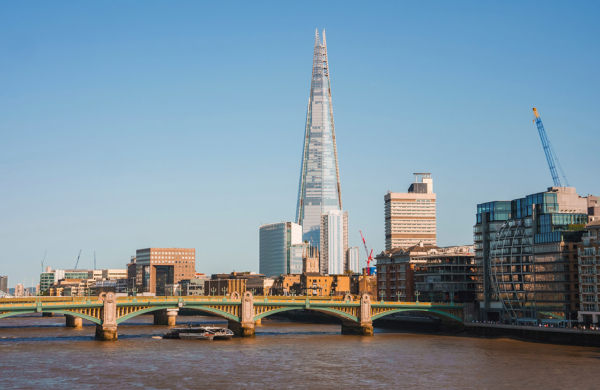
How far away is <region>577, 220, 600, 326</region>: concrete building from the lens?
5103 inches

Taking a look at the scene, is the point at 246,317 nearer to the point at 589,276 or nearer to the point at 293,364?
the point at 293,364

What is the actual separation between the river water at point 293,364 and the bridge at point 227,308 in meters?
4.95

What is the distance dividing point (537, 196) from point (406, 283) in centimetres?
5547

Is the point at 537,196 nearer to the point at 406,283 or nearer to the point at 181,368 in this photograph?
the point at 406,283

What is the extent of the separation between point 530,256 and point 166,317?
97.0 meters

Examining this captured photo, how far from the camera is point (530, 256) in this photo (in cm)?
14625

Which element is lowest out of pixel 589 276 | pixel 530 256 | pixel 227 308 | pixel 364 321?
pixel 364 321

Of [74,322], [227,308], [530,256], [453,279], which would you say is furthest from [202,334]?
[530,256]

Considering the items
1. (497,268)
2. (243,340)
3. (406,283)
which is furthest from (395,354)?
(406,283)

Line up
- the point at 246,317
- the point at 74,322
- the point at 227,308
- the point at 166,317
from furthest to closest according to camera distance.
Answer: the point at 166,317
the point at 74,322
the point at 227,308
the point at 246,317

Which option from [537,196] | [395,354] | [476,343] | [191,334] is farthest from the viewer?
[537,196]

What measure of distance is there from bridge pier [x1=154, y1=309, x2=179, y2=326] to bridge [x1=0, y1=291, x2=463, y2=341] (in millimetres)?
35555

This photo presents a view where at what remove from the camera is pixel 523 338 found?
12975 centimetres

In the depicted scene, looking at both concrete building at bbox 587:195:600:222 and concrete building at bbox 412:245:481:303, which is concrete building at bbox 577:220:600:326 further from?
concrete building at bbox 412:245:481:303
